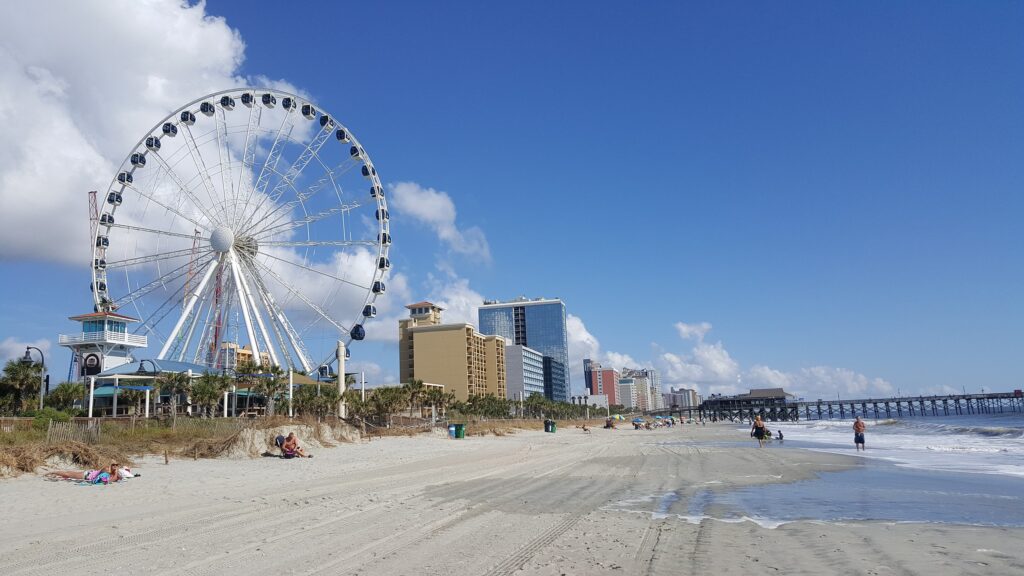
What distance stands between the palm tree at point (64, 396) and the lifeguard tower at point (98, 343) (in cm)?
255

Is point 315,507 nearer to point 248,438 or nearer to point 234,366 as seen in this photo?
point 248,438

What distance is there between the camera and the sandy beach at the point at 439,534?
22.8 feet

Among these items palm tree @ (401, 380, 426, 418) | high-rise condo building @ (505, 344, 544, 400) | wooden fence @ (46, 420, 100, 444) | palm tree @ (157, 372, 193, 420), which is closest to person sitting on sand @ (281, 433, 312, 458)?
A: wooden fence @ (46, 420, 100, 444)

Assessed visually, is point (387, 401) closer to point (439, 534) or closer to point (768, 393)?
point (439, 534)

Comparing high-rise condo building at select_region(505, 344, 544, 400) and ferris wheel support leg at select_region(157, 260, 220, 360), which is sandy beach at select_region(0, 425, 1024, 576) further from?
high-rise condo building at select_region(505, 344, 544, 400)

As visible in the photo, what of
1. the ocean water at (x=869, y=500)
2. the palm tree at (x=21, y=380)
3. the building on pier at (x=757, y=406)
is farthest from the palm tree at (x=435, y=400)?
the building on pier at (x=757, y=406)

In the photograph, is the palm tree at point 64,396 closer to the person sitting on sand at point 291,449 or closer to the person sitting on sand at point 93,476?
the person sitting on sand at point 291,449

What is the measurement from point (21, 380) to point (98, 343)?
36.3 feet

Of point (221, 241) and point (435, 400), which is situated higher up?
point (221, 241)

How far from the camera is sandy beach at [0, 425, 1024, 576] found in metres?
6.96

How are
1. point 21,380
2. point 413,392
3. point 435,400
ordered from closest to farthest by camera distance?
1. point 21,380
2. point 413,392
3. point 435,400

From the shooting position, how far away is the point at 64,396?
147 ft

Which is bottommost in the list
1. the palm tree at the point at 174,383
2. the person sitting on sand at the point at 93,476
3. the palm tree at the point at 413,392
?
the person sitting on sand at the point at 93,476

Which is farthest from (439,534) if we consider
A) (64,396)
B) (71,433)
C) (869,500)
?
Result: (64,396)
